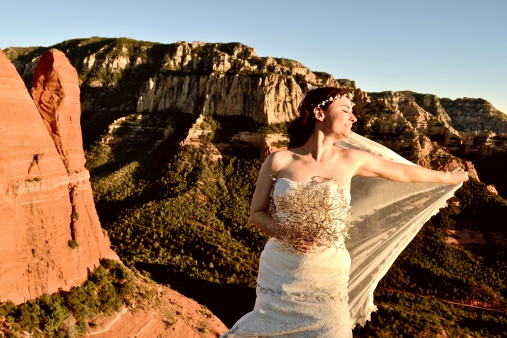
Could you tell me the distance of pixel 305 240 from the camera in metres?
Result: 4.12

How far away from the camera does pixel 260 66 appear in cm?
11912

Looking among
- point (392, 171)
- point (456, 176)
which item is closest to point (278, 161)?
point (392, 171)

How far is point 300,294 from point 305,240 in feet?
1.83

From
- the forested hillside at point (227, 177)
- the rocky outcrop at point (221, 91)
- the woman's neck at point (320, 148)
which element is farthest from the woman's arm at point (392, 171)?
the rocky outcrop at point (221, 91)

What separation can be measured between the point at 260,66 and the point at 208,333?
9931 cm

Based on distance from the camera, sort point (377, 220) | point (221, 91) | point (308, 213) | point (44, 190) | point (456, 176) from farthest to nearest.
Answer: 1. point (221, 91)
2. point (44, 190)
3. point (377, 220)
4. point (456, 176)
5. point (308, 213)

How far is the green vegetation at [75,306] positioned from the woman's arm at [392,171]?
19.4 m

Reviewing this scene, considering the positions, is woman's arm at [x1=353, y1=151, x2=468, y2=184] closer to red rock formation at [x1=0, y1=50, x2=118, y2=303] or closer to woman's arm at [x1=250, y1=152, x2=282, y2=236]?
woman's arm at [x1=250, y1=152, x2=282, y2=236]

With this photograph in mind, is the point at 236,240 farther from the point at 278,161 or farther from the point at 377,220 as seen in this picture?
the point at 278,161

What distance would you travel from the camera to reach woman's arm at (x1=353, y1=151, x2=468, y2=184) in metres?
4.87

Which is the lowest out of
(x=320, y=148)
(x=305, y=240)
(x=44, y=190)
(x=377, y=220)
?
(x=44, y=190)

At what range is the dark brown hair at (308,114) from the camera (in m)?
4.62

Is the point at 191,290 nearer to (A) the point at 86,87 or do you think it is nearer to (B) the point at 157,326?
(B) the point at 157,326

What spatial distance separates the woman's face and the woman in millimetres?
11
